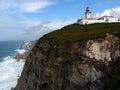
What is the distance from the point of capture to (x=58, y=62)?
43938 mm

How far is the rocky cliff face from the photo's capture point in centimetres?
4059

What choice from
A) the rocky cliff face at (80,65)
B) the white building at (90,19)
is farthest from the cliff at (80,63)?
the white building at (90,19)

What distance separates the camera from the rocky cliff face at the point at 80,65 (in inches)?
1598

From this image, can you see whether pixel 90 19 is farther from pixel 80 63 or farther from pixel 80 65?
pixel 80 65

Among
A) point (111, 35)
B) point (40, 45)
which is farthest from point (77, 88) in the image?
point (40, 45)

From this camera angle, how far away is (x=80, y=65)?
4116 cm

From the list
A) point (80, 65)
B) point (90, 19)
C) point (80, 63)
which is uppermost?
point (90, 19)

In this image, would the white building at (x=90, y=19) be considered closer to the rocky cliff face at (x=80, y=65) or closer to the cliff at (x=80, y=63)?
the cliff at (x=80, y=63)

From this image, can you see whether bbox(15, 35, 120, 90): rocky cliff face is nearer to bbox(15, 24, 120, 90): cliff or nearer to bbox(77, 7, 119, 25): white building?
bbox(15, 24, 120, 90): cliff

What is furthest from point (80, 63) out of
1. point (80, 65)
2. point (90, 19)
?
point (90, 19)

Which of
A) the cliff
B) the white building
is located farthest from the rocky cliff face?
the white building

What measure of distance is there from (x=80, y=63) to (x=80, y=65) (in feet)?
0.82

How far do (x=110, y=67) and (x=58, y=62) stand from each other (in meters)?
6.87

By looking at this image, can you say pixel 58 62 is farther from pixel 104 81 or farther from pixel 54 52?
pixel 104 81
